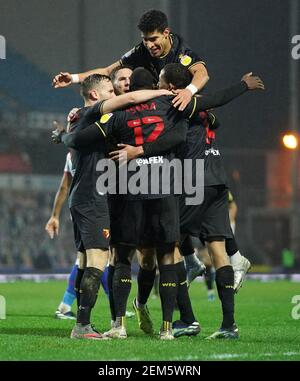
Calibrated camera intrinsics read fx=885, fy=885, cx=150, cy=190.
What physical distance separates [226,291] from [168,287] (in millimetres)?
535

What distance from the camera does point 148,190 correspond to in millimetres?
6934

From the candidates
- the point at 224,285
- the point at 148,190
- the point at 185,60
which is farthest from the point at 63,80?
the point at 224,285

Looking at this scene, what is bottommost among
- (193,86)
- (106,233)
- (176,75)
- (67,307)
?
(67,307)

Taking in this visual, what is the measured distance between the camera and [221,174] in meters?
7.54

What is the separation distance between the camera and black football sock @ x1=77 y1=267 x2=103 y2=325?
6.79 m

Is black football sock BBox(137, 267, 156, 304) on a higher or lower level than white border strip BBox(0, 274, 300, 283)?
higher

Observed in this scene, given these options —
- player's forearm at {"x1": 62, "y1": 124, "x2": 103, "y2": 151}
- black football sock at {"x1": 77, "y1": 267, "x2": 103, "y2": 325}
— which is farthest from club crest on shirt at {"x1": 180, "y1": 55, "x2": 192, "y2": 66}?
black football sock at {"x1": 77, "y1": 267, "x2": 103, "y2": 325}

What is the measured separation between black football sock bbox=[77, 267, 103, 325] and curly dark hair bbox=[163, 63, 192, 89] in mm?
1672

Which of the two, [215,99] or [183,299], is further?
[183,299]

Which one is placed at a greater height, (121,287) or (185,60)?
(185,60)

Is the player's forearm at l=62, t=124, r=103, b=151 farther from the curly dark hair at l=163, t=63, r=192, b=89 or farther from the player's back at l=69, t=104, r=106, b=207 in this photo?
the curly dark hair at l=163, t=63, r=192, b=89

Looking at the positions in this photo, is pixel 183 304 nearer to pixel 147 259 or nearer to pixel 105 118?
pixel 147 259
